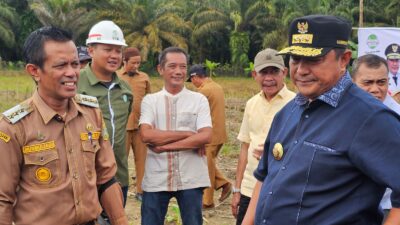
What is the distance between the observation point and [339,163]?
1987 mm

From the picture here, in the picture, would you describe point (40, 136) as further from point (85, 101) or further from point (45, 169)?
point (85, 101)

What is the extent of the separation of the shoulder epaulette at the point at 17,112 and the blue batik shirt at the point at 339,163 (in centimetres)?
126

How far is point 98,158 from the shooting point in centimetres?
279

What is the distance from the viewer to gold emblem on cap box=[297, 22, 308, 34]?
2154 mm

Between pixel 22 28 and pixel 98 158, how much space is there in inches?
1349

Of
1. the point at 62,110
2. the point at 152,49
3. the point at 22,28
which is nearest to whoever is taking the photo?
the point at 62,110

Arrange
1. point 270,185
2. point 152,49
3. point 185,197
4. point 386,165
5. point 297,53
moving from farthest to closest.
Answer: point 152,49
point 185,197
point 270,185
point 297,53
point 386,165

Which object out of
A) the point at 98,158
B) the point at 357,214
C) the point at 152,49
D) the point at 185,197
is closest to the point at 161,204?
the point at 185,197

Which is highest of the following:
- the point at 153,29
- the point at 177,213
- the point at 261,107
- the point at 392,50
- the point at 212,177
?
the point at 153,29

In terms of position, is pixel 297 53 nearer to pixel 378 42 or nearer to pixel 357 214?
pixel 357 214

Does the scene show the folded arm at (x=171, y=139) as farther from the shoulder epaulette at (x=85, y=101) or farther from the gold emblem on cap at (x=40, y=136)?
the gold emblem on cap at (x=40, y=136)

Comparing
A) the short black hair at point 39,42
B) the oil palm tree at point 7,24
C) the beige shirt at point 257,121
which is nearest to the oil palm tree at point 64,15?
the oil palm tree at point 7,24

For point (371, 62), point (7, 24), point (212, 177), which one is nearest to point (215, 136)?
point (212, 177)

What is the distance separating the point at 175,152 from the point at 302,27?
217cm
